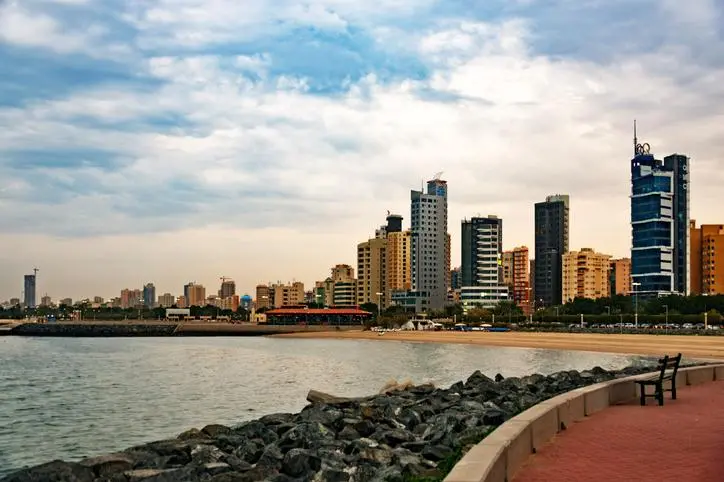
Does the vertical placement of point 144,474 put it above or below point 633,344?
above

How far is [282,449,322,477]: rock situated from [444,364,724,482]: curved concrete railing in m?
3.01

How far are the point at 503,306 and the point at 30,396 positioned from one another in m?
168

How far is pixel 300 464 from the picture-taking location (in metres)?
11.9

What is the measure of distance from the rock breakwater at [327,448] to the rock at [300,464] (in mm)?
16

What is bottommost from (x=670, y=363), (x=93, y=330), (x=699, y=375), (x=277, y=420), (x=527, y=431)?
(x=93, y=330)

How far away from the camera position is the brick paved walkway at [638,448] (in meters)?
9.57

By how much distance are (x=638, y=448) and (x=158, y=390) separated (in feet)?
108

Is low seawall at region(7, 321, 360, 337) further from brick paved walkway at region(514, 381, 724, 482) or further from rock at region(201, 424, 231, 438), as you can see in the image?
brick paved walkway at region(514, 381, 724, 482)

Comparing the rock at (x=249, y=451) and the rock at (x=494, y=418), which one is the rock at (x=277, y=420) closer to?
the rock at (x=249, y=451)

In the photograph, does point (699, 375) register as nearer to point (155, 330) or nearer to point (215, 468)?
point (215, 468)

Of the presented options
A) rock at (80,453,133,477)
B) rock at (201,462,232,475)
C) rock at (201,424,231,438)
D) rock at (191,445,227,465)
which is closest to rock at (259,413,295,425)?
rock at (201,424,231,438)

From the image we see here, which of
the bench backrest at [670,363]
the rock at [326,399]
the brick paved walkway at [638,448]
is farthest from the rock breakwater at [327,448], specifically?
the bench backrest at [670,363]

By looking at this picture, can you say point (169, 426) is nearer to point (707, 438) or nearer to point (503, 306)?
point (707, 438)

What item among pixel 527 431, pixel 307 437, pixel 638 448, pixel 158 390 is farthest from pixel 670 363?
pixel 158 390
